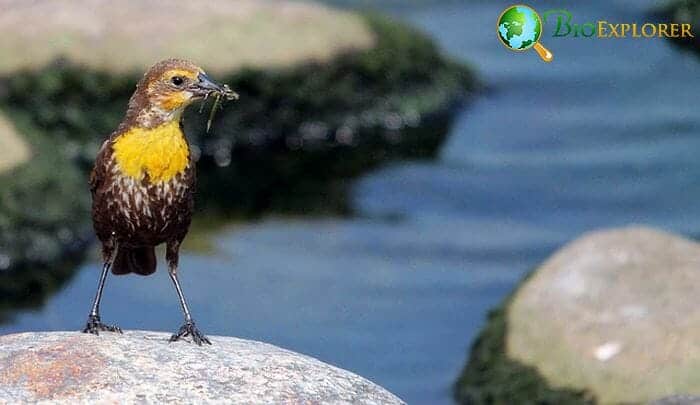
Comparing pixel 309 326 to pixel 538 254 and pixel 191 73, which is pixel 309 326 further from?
pixel 191 73

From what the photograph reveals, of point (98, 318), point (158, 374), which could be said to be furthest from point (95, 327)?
point (158, 374)

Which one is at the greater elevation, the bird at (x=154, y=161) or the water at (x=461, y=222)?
the water at (x=461, y=222)

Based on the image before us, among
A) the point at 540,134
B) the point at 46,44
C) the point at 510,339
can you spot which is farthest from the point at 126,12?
the point at 510,339

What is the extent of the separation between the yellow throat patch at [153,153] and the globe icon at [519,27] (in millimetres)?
6614

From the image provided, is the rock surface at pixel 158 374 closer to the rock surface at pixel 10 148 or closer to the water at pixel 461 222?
the water at pixel 461 222

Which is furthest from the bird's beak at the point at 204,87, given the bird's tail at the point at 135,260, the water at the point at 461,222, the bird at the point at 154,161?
the water at the point at 461,222

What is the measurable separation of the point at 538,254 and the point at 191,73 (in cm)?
562

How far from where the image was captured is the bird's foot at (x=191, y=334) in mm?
6562

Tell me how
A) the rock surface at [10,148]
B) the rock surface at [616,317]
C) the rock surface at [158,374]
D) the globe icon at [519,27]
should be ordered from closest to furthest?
the rock surface at [158,374], the rock surface at [616,317], the rock surface at [10,148], the globe icon at [519,27]

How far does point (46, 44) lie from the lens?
1309cm

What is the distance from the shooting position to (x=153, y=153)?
6531 mm

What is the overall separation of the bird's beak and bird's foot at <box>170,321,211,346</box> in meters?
0.90

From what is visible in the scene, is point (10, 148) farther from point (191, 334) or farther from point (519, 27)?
point (191, 334)

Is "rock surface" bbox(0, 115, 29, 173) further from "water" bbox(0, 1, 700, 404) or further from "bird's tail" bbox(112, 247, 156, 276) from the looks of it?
"bird's tail" bbox(112, 247, 156, 276)
